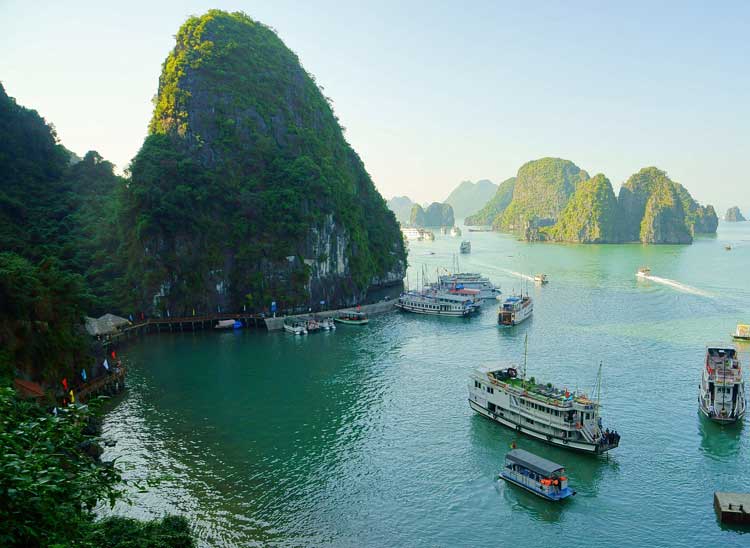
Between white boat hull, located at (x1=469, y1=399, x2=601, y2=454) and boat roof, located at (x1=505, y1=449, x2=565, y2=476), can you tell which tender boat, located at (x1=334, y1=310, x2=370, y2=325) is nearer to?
white boat hull, located at (x1=469, y1=399, x2=601, y2=454)

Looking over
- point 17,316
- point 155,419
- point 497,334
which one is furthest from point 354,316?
point 17,316

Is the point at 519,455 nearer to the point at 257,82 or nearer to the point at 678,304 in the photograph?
the point at 678,304

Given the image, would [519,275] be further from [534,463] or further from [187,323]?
[534,463]

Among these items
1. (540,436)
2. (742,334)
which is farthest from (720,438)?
(742,334)

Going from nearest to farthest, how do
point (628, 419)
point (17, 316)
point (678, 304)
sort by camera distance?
1. point (17, 316)
2. point (628, 419)
3. point (678, 304)

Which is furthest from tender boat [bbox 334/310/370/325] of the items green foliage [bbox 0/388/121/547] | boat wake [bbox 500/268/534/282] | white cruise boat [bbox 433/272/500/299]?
green foliage [bbox 0/388/121/547]

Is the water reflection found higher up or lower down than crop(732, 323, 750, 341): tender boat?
lower down
